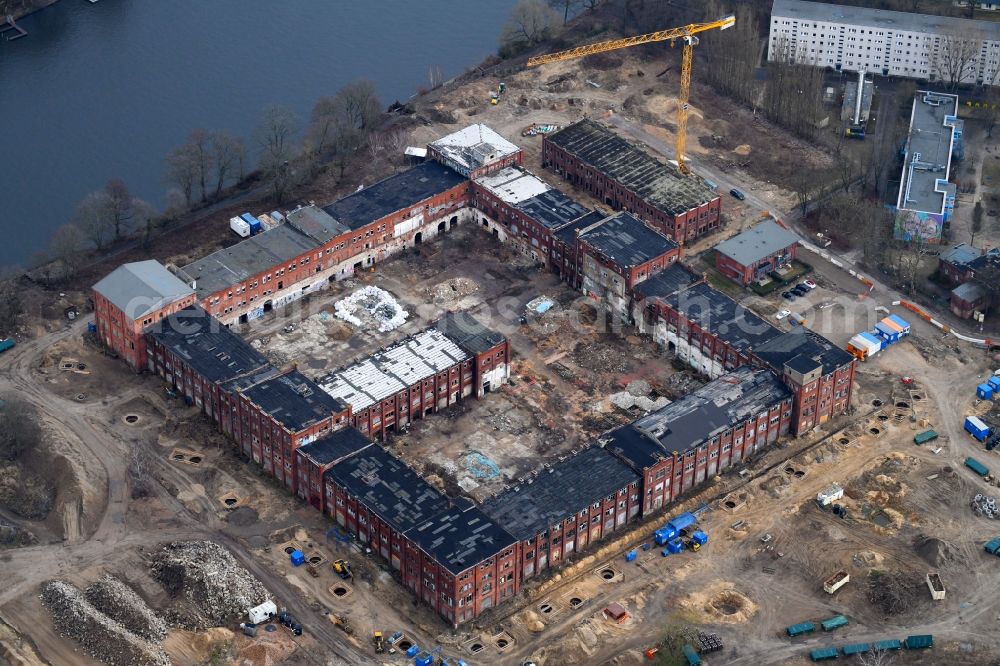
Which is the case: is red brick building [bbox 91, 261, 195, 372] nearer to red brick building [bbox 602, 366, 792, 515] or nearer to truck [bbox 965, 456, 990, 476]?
red brick building [bbox 602, 366, 792, 515]

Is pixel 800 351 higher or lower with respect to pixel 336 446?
higher

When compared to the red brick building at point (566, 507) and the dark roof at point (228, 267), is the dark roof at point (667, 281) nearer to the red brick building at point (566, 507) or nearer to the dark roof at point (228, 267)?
the red brick building at point (566, 507)

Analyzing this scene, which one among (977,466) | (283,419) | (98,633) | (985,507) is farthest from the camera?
(977,466)

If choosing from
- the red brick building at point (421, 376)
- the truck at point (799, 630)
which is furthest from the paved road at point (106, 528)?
the truck at point (799, 630)

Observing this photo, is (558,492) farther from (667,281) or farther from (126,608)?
(126,608)

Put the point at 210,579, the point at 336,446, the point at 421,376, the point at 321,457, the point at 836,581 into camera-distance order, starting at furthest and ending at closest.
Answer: the point at 421,376, the point at 336,446, the point at 321,457, the point at 836,581, the point at 210,579

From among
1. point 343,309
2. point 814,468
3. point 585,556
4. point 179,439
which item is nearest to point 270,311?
point 343,309

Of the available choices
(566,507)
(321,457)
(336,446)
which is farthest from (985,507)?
(321,457)
